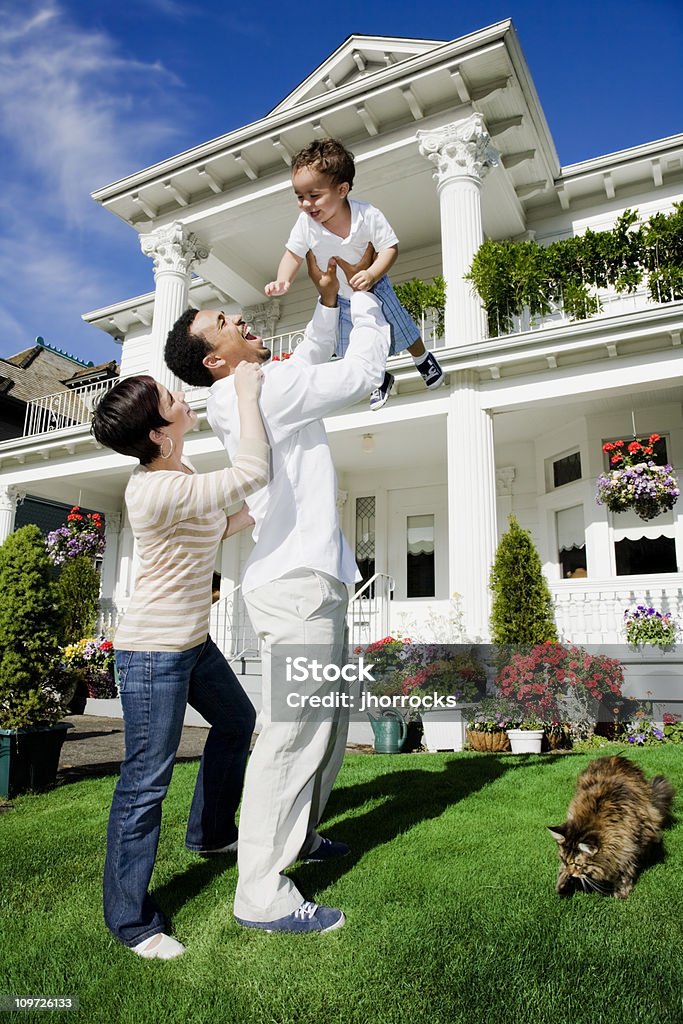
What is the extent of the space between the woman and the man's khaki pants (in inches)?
10.9

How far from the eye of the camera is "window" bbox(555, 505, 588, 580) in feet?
33.4

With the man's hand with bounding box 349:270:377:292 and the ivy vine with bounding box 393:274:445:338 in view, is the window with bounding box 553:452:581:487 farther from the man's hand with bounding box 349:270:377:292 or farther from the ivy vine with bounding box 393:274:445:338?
the man's hand with bounding box 349:270:377:292

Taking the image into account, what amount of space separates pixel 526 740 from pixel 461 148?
26.9ft

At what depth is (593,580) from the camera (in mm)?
9516

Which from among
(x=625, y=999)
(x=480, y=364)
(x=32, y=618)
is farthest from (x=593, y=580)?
(x=625, y=999)

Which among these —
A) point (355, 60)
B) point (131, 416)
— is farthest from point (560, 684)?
point (355, 60)

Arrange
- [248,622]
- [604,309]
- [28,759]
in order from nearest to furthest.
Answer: [28,759] → [604,309] → [248,622]

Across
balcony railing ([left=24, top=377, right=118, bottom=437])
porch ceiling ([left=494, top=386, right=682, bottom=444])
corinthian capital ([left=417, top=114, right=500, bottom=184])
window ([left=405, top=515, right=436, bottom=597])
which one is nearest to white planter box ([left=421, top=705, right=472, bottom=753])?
porch ceiling ([left=494, top=386, right=682, bottom=444])

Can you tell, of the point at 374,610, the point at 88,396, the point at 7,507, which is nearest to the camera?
the point at 374,610

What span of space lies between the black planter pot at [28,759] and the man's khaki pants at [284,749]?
117 inches

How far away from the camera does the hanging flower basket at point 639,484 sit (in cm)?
788

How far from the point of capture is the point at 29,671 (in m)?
4.53

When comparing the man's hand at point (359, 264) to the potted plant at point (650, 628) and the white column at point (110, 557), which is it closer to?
the potted plant at point (650, 628)

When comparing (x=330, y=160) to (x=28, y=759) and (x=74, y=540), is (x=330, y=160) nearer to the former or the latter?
(x=28, y=759)
